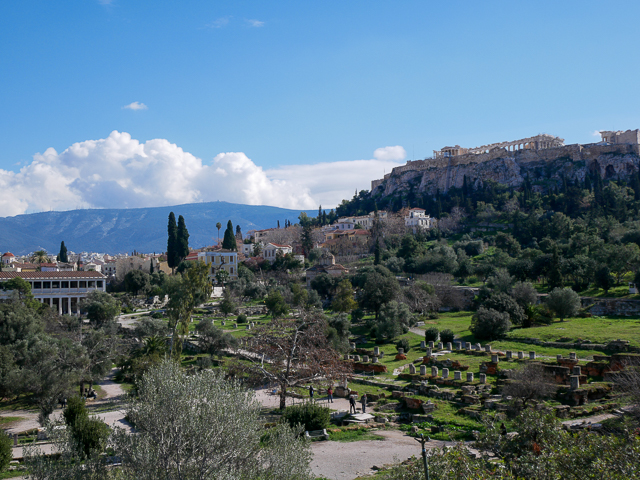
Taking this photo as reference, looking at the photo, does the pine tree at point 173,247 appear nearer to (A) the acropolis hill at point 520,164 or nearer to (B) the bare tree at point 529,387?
(B) the bare tree at point 529,387

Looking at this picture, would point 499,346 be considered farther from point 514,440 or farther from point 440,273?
point 440,273

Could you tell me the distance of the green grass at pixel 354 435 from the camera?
17422mm

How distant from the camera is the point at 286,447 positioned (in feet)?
35.7

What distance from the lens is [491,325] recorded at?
1419 inches

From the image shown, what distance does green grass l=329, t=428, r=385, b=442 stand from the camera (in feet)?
57.2

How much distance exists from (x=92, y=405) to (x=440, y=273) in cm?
4590

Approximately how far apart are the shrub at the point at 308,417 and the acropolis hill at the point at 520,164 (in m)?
111

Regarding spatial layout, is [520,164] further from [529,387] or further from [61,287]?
[529,387]

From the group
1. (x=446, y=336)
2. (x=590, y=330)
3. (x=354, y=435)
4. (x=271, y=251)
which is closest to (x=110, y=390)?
(x=354, y=435)

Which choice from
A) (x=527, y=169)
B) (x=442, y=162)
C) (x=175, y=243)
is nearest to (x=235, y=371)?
(x=175, y=243)

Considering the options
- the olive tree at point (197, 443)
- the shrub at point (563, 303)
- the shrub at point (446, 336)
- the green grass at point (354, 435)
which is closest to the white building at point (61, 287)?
the shrub at point (446, 336)

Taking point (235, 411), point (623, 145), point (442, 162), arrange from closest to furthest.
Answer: point (235, 411), point (623, 145), point (442, 162)

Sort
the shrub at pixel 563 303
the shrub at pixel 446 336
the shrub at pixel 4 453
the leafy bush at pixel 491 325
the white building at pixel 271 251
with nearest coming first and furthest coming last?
the shrub at pixel 4 453, the leafy bush at pixel 491 325, the shrub at pixel 446 336, the shrub at pixel 563 303, the white building at pixel 271 251

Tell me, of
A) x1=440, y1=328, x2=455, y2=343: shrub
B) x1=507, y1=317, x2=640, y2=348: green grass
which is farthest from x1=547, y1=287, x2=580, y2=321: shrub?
x1=440, y1=328, x2=455, y2=343: shrub
